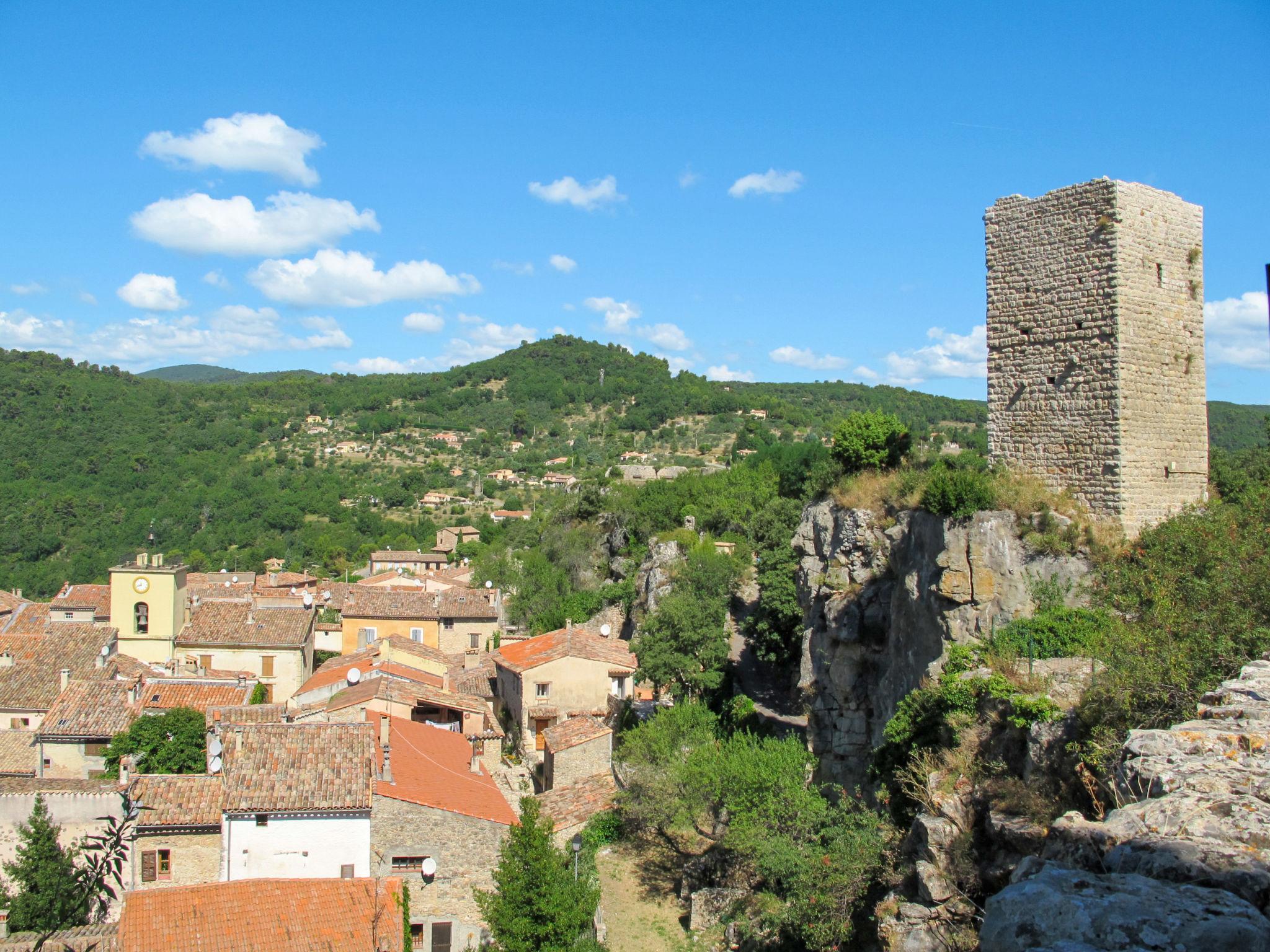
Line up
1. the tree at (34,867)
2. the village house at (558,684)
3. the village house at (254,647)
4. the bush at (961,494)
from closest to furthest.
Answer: the bush at (961,494)
the tree at (34,867)
the village house at (558,684)
the village house at (254,647)

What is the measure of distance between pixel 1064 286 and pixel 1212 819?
11210 millimetres

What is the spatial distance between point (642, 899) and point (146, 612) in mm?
25207

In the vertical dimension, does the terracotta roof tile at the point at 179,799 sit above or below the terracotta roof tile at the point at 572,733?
above

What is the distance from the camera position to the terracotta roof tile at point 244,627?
36500mm

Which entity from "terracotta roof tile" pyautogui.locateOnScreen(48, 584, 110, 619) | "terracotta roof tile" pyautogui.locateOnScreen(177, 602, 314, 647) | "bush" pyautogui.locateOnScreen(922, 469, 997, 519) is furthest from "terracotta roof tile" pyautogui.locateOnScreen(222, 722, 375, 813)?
"terracotta roof tile" pyautogui.locateOnScreen(48, 584, 110, 619)

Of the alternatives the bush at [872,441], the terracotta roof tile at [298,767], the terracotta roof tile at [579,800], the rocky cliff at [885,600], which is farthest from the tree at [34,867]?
the bush at [872,441]

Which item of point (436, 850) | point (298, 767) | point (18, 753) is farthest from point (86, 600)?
point (436, 850)

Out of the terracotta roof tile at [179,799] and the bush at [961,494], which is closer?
the bush at [961,494]

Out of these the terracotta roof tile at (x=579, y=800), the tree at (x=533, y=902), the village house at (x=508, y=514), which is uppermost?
the village house at (x=508, y=514)

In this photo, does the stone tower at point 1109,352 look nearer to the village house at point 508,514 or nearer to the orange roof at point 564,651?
the orange roof at point 564,651

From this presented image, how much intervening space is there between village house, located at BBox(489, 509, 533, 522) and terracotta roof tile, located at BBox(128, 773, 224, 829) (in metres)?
67.2

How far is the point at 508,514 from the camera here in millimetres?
94688

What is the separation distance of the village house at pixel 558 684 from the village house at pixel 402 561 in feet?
131

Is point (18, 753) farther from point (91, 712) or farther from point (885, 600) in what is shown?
point (885, 600)
